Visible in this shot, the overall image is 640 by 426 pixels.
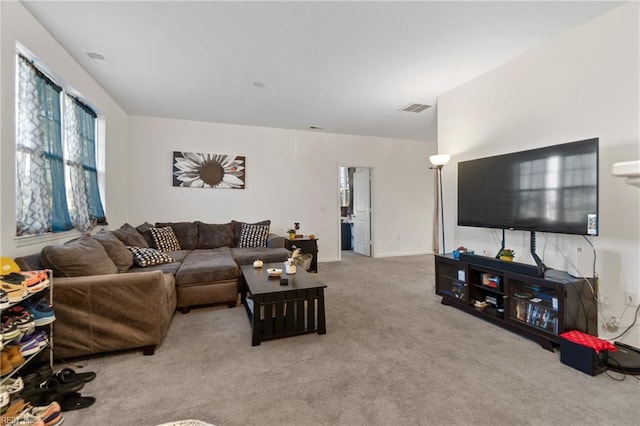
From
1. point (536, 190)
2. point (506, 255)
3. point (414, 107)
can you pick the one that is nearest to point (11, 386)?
point (506, 255)

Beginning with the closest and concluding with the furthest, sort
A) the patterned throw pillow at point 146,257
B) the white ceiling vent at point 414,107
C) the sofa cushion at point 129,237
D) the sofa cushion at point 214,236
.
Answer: the patterned throw pillow at point 146,257
the sofa cushion at point 129,237
the white ceiling vent at point 414,107
the sofa cushion at point 214,236

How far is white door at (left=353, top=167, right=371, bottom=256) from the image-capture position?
6.28 metres

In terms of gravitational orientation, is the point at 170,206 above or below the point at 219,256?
above

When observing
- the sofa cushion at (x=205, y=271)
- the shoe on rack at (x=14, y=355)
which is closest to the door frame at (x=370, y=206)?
the sofa cushion at (x=205, y=271)

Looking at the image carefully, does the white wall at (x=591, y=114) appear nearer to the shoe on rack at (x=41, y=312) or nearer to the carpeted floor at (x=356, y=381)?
the carpeted floor at (x=356, y=381)

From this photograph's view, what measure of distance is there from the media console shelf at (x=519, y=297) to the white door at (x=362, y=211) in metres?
3.06

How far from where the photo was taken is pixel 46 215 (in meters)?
2.41

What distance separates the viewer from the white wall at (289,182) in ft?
15.3

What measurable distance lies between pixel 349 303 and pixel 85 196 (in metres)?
3.18

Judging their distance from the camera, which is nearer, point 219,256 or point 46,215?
point 46,215

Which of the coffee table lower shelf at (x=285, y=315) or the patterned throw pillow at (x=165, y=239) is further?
the patterned throw pillow at (x=165, y=239)

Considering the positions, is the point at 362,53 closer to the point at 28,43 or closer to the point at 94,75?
the point at 28,43

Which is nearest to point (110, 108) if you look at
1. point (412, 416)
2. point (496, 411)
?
point (412, 416)

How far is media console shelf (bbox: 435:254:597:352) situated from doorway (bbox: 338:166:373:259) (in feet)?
9.84
